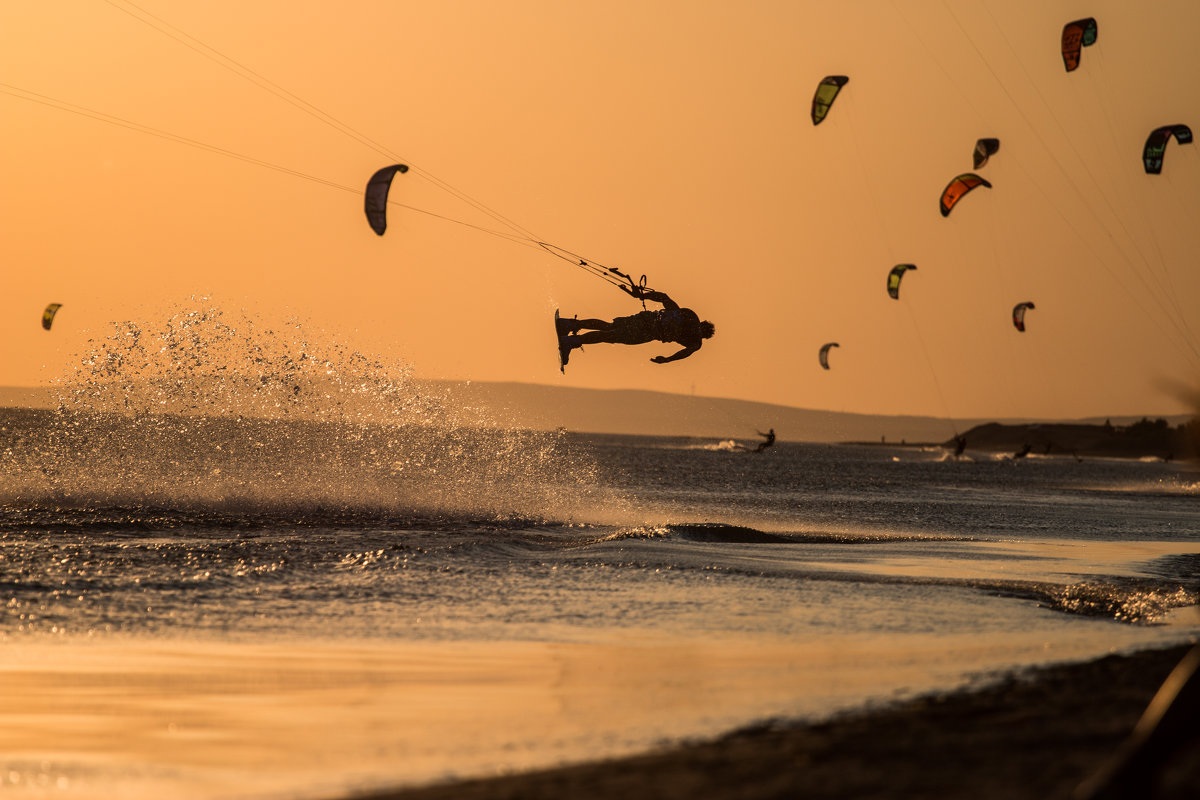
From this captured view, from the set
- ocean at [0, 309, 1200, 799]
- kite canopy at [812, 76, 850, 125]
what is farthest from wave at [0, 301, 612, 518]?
kite canopy at [812, 76, 850, 125]

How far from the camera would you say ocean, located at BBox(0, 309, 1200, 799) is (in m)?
6.33

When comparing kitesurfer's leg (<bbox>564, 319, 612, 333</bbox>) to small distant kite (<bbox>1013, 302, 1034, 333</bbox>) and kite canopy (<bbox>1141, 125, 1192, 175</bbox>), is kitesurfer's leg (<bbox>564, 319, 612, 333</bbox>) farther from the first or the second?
small distant kite (<bbox>1013, 302, 1034, 333</bbox>)

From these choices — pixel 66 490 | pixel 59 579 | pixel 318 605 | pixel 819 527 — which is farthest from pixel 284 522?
pixel 819 527

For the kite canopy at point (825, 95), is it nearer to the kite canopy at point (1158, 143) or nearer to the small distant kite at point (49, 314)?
the kite canopy at point (1158, 143)

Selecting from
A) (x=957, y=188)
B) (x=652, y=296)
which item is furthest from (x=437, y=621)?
(x=957, y=188)

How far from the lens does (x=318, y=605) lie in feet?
37.2

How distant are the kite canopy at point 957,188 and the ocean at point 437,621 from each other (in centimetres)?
734

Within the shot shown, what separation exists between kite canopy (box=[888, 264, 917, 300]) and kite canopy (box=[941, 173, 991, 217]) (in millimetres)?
5538

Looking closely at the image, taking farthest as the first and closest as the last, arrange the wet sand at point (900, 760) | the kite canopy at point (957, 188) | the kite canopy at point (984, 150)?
the kite canopy at point (984, 150) → the kite canopy at point (957, 188) → the wet sand at point (900, 760)

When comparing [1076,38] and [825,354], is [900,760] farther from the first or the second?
[825,354]

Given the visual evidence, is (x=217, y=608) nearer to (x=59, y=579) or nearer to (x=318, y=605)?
(x=318, y=605)

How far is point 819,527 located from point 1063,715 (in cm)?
1960

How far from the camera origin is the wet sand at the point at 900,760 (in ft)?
17.0

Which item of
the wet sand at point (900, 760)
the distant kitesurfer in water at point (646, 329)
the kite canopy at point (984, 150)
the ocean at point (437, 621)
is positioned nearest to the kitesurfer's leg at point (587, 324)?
the distant kitesurfer in water at point (646, 329)
